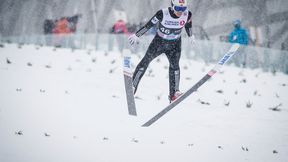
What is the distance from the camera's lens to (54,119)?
7.32 meters

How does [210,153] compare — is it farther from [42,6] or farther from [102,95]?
[42,6]

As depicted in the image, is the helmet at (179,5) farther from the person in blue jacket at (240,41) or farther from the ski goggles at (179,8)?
the person in blue jacket at (240,41)

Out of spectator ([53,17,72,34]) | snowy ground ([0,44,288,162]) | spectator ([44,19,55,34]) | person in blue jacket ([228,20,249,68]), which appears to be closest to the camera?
snowy ground ([0,44,288,162])

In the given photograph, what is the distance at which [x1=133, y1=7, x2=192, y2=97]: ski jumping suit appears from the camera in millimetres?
7969

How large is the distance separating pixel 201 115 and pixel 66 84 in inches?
138

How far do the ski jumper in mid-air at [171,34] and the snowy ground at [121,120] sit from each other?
31.7 inches

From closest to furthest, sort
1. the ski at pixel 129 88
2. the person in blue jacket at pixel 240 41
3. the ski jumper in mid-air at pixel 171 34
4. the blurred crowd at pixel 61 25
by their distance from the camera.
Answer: the ski at pixel 129 88 < the ski jumper in mid-air at pixel 171 34 < the person in blue jacket at pixel 240 41 < the blurred crowd at pixel 61 25

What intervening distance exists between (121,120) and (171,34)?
6.12 feet

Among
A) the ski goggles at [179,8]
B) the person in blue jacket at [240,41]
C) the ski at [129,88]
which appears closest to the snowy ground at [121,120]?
the ski at [129,88]

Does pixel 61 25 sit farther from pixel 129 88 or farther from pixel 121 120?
pixel 121 120

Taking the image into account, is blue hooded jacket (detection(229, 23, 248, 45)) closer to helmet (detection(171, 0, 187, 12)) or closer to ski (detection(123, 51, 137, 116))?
helmet (detection(171, 0, 187, 12))

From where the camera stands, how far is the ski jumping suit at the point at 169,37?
7969 millimetres

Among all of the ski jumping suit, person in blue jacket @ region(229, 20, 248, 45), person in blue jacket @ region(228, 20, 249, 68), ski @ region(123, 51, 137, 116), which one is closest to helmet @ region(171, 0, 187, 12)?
the ski jumping suit

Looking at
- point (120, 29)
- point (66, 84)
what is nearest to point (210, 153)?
point (66, 84)
